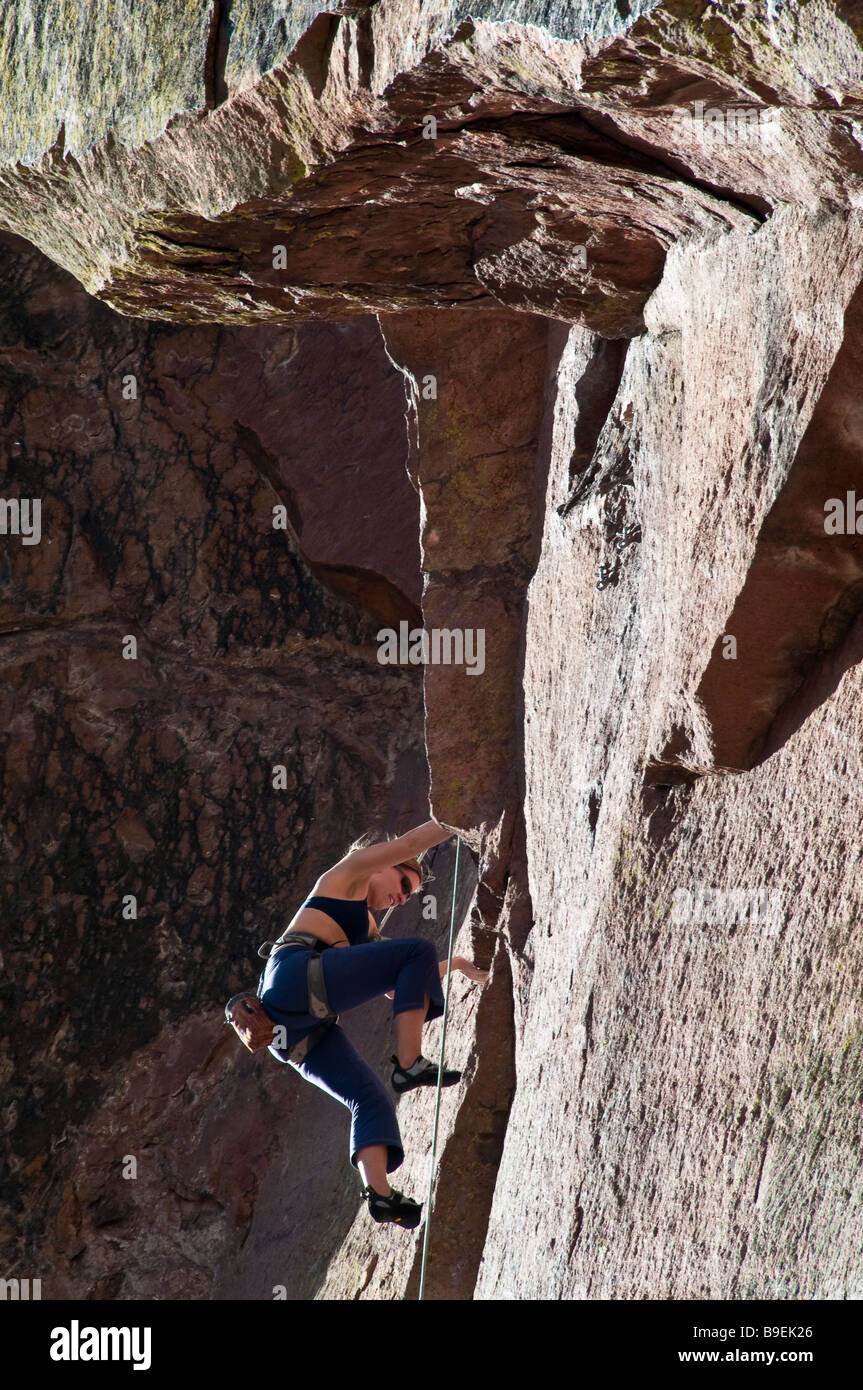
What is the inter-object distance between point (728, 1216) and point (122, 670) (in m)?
4.61

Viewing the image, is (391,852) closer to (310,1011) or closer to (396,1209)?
(310,1011)

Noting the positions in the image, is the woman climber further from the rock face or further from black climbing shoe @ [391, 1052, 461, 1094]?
the rock face

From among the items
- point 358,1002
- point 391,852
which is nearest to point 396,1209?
point 358,1002

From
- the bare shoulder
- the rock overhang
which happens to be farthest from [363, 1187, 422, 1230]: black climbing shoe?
the rock overhang

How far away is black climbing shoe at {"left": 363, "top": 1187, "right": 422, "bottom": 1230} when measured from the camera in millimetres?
3922

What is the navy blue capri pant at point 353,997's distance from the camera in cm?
406

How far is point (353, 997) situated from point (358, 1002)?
1.5 inches

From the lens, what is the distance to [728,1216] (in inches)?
89.0

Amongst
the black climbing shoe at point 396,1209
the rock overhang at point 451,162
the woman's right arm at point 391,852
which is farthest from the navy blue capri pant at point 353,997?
the rock overhang at point 451,162

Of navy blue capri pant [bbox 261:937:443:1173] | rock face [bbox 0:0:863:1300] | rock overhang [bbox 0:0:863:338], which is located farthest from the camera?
navy blue capri pant [bbox 261:937:443:1173]

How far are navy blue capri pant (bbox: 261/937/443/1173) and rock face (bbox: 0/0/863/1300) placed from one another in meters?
0.18

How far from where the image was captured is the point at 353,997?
13.5ft

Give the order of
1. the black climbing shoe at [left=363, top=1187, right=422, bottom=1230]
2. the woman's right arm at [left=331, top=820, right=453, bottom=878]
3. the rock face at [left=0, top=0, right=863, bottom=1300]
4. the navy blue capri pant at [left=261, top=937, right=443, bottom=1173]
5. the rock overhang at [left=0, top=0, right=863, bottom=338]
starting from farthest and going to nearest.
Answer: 1. the woman's right arm at [left=331, top=820, right=453, bottom=878]
2. the navy blue capri pant at [left=261, top=937, right=443, bottom=1173]
3. the black climbing shoe at [left=363, top=1187, right=422, bottom=1230]
4. the rock face at [left=0, top=0, right=863, bottom=1300]
5. the rock overhang at [left=0, top=0, right=863, bottom=338]

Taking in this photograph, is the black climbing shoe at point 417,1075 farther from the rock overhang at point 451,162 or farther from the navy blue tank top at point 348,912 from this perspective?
the rock overhang at point 451,162
